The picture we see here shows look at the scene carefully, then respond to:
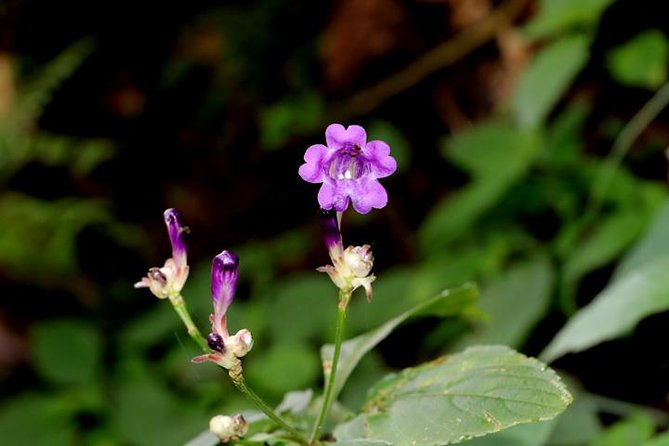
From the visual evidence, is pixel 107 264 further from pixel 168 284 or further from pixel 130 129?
pixel 168 284

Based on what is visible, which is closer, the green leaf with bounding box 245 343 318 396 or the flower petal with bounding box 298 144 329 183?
the flower petal with bounding box 298 144 329 183

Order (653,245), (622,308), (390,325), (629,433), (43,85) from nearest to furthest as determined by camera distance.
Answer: (390,325), (622,308), (629,433), (653,245), (43,85)

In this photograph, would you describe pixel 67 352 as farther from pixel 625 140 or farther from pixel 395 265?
pixel 625 140

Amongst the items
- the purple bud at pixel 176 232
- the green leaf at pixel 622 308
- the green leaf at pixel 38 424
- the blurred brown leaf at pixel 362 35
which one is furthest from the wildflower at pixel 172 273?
the blurred brown leaf at pixel 362 35

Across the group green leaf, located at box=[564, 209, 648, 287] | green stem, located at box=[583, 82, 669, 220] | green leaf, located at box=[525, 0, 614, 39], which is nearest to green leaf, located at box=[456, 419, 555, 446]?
green leaf, located at box=[564, 209, 648, 287]

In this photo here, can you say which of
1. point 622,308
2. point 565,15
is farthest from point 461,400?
point 565,15

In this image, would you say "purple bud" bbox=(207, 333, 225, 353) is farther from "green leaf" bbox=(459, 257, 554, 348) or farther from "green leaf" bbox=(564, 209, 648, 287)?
"green leaf" bbox=(564, 209, 648, 287)
